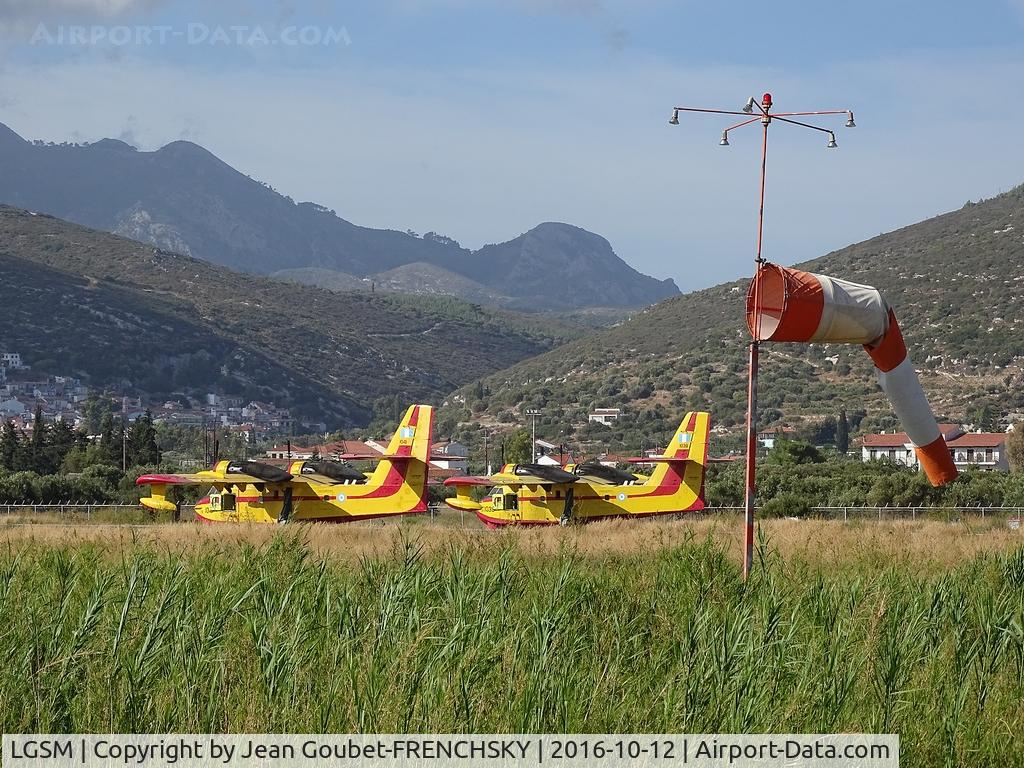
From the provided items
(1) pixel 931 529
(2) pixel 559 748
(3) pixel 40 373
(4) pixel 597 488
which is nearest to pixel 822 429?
(4) pixel 597 488

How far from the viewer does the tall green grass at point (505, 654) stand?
9.48 m

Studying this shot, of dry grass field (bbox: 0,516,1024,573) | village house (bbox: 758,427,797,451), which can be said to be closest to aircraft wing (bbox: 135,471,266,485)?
dry grass field (bbox: 0,516,1024,573)

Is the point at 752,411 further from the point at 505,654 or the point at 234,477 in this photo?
the point at 234,477

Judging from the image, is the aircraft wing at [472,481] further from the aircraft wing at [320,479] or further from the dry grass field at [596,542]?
the dry grass field at [596,542]

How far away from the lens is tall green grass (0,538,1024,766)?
9484mm

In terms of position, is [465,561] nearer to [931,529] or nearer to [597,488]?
[931,529]

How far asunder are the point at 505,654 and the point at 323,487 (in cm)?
2642

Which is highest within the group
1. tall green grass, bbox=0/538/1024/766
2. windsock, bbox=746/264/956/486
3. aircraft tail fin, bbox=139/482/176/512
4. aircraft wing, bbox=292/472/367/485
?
windsock, bbox=746/264/956/486

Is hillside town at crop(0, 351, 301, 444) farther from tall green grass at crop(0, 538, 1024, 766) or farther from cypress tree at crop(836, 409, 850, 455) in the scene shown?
tall green grass at crop(0, 538, 1024, 766)

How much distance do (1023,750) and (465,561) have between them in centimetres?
745

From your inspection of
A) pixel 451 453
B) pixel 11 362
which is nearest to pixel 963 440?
pixel 451 453

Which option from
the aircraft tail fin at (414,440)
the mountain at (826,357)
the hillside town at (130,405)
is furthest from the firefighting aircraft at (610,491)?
the hillside town at (130,405)

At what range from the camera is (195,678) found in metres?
9.95

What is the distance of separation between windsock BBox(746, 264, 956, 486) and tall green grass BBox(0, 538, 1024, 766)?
1.74 metres
